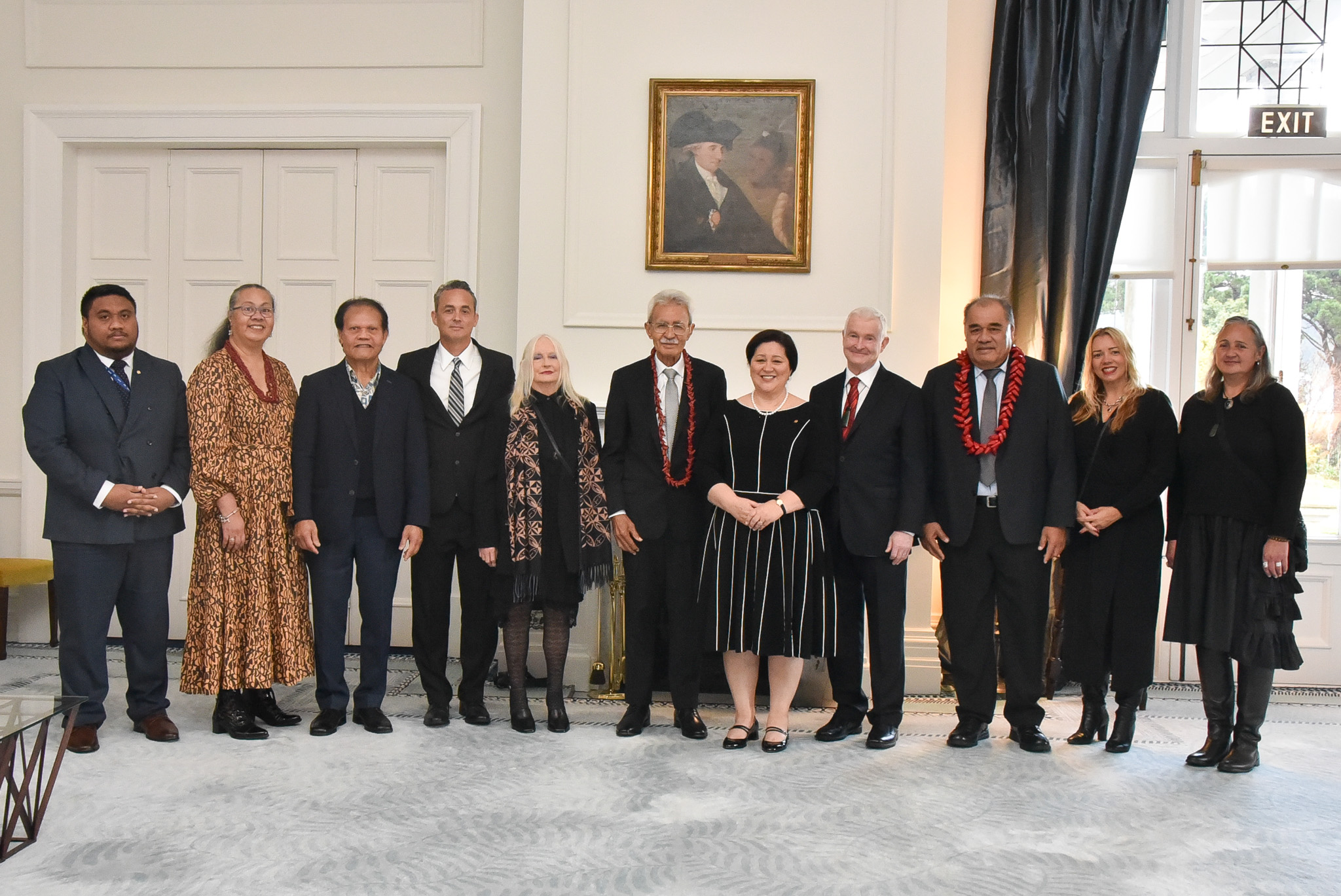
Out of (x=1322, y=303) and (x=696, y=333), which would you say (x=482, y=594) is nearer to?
(x=696, y=333)

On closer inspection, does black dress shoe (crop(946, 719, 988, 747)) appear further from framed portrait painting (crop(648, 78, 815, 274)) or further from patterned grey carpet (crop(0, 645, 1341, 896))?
framed portrait painting (crop(648, 78, 815, 274))

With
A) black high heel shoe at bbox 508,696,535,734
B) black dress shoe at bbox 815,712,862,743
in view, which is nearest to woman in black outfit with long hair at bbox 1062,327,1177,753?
black dress shoe at bbox 815,712,862,743

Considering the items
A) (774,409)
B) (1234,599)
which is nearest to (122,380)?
(774,409)

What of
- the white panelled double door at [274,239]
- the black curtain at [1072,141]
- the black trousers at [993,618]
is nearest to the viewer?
the black trousers at [993,618]

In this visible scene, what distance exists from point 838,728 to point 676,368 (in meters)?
1.43

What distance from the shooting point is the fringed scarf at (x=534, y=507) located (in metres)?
3.61

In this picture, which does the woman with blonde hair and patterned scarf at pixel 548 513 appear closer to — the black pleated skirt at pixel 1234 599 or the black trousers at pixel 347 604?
the black trousers at pixel 347 604

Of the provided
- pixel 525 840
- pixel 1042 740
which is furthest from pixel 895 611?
pixel 525 840

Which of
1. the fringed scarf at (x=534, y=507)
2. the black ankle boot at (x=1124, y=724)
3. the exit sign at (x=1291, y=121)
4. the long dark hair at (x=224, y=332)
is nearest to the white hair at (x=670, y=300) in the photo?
the fringed scarf at (x=534, y=507)

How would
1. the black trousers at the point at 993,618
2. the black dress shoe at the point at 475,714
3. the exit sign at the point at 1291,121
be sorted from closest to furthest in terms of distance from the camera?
the black trousers at the point at 993,618, the black dress shoe at the point at 475,714, the exit sign at the point at 1291,121

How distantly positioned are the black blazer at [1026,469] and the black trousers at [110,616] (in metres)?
2.74

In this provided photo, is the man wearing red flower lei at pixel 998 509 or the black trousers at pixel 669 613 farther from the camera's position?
the black trousers at pixel 669 613

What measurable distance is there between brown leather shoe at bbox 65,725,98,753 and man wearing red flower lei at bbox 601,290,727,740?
176 cm

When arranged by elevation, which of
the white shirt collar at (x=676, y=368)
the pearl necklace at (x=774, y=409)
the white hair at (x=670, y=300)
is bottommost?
the pearl necklace at (x=774, y=409)
